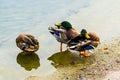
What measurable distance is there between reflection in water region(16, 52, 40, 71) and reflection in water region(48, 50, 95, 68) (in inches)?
22.2

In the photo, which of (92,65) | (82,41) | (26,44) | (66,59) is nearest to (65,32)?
(82,41)

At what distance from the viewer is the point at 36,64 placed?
43.9 ft

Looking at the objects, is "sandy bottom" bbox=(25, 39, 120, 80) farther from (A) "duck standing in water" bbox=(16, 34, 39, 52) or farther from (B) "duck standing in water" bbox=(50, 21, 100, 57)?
(A) "duck standing in water" bbox=(16, 34, 39, 52)

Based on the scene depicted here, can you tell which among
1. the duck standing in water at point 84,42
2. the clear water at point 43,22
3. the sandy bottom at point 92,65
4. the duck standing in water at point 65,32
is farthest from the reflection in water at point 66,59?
the duck standing in water at point 65,32

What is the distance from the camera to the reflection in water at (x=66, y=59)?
1309 cm

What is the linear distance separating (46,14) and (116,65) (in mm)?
7467

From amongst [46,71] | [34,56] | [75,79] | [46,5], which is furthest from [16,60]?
[46,5]

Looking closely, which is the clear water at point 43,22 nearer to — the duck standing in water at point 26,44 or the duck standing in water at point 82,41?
the duck standing in water at point 26,44

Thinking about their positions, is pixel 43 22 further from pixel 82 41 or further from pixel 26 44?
pixel 82 41

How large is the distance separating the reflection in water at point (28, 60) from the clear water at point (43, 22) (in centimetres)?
8

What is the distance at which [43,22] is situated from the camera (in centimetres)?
1764

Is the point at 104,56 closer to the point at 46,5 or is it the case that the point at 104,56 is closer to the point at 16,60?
the point at 16,60

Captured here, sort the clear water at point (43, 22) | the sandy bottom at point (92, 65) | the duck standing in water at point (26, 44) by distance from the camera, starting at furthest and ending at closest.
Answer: the duck standing in water at point (26, 44), the clear water at point (43, 22), the sandy bottom at point (92, 65)

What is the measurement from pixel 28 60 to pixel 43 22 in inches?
166
